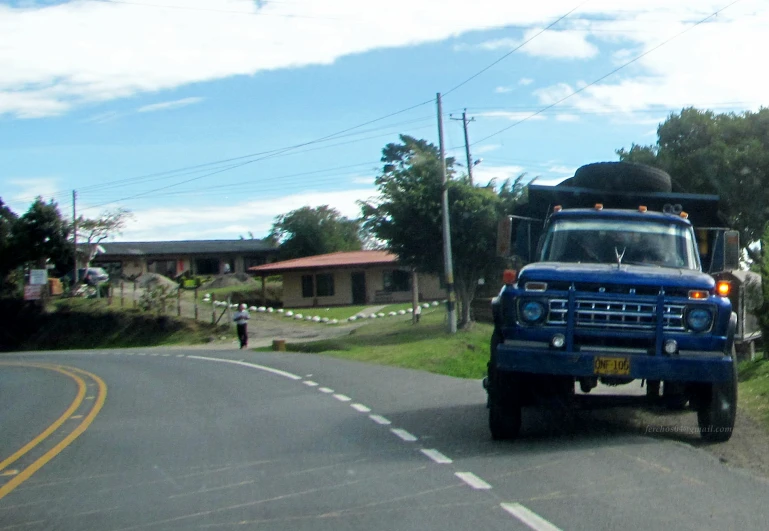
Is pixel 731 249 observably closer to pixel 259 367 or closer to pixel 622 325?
pixel 622 325

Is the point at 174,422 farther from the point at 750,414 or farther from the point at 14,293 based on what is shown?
the point at 14,293

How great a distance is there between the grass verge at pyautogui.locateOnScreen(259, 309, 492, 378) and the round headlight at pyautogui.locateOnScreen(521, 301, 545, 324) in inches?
606

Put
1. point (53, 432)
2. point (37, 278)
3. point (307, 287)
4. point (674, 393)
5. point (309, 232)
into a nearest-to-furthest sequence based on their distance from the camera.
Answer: point (674, 393) → point (53, 432) → point (37, 278) → point (307, 287) → point (309, 232)

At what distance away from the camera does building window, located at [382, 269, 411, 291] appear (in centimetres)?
5791

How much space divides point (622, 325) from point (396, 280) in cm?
4785

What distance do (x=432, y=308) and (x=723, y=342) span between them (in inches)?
1638

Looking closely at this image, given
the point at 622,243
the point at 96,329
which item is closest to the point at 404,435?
the point at 622,243

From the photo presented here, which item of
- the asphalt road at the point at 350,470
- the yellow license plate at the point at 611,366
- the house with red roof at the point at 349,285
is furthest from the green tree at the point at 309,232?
the yellow license plate at the point at 611,366

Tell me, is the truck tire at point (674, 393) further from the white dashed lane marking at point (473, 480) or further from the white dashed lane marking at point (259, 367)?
the white dashed lane marking at point (259, 367)

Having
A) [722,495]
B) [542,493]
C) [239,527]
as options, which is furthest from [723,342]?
[239,527]

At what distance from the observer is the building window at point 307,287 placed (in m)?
58.2

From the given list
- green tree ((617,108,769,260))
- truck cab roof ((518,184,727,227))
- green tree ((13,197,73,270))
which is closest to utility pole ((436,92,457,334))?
green tree ((617,108,769,260))

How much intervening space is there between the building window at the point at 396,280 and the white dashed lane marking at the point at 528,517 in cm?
5011

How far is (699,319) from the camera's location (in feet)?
33.0
